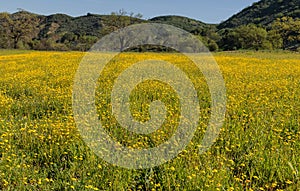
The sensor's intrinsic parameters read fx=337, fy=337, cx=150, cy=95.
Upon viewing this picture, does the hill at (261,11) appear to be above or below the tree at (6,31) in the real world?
above

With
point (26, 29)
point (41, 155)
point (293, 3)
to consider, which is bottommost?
point (41, 155)

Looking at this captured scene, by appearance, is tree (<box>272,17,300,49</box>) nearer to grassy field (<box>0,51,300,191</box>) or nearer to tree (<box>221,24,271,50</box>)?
tree (<box>221,24,271,50</box>)

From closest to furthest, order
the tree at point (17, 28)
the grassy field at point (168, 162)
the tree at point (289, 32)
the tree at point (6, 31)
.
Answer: the grassy field at point (168, 162) < the tree at point (289, 32) < the tree at point (6, 31) < the tree at point (17, 28)

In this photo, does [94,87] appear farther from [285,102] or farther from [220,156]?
[220,156]

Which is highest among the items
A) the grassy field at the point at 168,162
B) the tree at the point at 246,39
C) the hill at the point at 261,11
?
the hill at the point at 261,11

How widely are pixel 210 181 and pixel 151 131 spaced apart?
228cm

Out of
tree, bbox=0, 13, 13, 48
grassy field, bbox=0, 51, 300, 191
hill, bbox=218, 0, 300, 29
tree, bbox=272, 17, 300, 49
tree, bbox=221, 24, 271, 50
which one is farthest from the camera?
hill, bbox=218, 0, 300, 29

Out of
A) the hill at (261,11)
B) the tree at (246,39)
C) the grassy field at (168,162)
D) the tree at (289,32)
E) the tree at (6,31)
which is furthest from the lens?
the hill at (261,11)

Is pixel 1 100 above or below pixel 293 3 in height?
below

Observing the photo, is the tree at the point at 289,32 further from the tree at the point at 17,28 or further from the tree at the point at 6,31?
the tree at the point at 6,31

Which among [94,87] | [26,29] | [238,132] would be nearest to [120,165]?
[238,132]

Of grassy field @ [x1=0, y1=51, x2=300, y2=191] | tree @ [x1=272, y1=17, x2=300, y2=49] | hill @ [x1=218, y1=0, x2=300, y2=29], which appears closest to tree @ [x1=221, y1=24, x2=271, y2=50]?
tree @ [x1=272, y1=17, x2=300, y2=49]

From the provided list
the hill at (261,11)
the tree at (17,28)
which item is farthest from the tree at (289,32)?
the hill at (261,11)

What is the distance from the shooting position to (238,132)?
6023 mm
